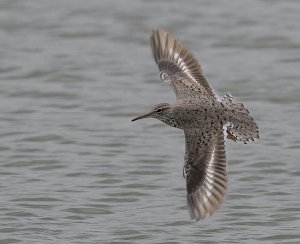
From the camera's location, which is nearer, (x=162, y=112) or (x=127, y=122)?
(x=162, y=112)

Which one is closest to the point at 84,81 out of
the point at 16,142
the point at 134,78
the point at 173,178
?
the point at 134,78

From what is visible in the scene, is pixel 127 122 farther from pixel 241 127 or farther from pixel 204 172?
pixel 204 172

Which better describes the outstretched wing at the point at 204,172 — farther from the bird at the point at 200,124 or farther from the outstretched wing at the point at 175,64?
the outstretched wing at the point at 175,64

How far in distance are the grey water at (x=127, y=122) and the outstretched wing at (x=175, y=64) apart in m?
1.21

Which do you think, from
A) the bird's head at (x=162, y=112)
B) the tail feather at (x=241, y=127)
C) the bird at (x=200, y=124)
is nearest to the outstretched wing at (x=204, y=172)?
the bird at (x=200, y=124)

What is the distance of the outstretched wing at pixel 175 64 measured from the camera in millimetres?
10938

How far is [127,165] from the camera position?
494 inches

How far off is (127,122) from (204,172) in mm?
4086

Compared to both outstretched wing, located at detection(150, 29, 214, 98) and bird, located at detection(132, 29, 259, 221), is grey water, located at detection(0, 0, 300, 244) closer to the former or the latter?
bird, located at detection(132, 29, 259, 221)

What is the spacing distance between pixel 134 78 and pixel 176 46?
3763mm

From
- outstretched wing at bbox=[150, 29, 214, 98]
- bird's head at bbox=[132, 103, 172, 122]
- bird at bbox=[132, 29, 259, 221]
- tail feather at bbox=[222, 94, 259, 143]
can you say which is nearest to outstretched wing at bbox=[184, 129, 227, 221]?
bird at bbox=[132, 29, 259, 221]

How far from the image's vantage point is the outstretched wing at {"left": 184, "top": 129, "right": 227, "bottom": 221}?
950cm

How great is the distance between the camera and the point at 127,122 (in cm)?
1380

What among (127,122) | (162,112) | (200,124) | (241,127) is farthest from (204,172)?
(127,122)
